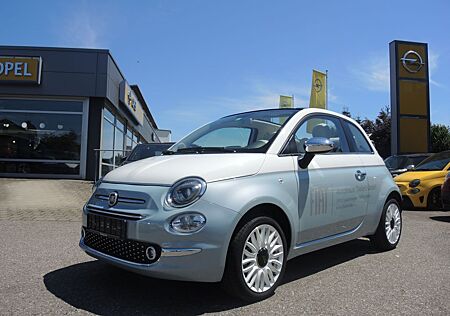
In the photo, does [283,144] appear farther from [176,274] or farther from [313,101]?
[313,101]

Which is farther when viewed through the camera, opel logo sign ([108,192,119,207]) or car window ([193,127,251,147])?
car window ([193,127,251,147])

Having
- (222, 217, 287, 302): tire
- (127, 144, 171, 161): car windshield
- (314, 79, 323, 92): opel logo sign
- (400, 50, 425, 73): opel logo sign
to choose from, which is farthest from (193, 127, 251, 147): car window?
(400, 50, 425, 73): opel logo sign

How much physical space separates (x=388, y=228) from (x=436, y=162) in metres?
6.66

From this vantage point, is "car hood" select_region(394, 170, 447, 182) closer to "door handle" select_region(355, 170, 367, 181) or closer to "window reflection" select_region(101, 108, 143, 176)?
"door handle" select_region(355, 170, 367, 181)

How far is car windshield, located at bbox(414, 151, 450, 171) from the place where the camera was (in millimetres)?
10578

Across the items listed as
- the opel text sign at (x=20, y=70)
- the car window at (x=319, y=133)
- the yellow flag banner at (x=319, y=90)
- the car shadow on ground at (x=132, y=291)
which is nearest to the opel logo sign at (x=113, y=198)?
the car shadow on ground at (x=132, y=291)

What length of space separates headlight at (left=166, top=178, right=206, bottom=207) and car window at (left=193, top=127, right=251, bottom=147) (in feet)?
3.18

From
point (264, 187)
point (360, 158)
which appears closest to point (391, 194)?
point (360, 158)

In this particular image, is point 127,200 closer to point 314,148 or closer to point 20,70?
point 314,148

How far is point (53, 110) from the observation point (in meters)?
16.1

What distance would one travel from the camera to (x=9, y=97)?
626 inches

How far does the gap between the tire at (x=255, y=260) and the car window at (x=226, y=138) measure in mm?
937

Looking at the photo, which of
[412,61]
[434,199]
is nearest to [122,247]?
[434,199]

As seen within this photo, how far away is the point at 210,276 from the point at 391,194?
3191 mm
